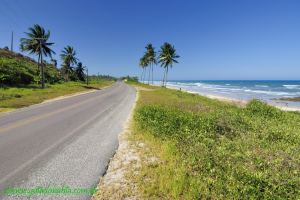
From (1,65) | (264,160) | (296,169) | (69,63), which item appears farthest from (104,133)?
(69,63)

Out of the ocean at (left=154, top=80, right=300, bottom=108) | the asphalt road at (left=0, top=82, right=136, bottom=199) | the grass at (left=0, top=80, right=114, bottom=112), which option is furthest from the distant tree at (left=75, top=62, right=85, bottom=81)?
the asphalt road at (left=0, top=82, right=136, bottom=199)

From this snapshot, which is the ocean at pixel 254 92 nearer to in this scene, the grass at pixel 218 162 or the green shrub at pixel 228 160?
the green shrub at pixel 228 160

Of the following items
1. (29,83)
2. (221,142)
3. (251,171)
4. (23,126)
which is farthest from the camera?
(29,83)

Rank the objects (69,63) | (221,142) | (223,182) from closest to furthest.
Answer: (223,182), (221,142), (69,63)

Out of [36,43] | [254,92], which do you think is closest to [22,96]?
[36,43]

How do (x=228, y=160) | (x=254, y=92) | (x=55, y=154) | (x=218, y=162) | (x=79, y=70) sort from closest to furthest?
(x=218, y=162) → (x=228, y=160) → (x=55, y=154) → (x=254, y=92) → (x=79, y=70)

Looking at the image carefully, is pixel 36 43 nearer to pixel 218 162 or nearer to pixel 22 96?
pixel 22 96

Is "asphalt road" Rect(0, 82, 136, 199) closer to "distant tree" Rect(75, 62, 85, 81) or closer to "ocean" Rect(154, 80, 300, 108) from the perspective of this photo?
"ocean" Rect(154, 80, 300, 108)

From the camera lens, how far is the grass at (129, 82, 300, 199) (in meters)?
4.39

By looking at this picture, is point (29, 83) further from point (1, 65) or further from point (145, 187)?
point (145, 187)

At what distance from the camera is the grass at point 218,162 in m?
4.39

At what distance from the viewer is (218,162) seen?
560 cm

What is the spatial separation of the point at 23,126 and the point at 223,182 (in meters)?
9.53

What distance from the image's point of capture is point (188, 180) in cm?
Result: 470
